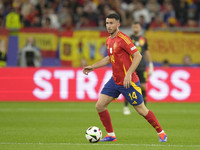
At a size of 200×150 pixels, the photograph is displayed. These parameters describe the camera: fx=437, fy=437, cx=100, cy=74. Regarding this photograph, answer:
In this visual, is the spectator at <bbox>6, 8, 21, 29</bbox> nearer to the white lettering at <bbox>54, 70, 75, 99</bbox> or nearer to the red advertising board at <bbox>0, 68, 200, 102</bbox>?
the red advertising board at <bbox>0, 68, 200, 102</bbox>

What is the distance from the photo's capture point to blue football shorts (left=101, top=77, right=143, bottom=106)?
7.03 m

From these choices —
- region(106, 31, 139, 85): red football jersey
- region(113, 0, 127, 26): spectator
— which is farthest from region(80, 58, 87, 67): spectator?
region(106, 31, 139, 85): red football jersey

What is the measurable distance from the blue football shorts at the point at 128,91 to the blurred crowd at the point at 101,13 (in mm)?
10956

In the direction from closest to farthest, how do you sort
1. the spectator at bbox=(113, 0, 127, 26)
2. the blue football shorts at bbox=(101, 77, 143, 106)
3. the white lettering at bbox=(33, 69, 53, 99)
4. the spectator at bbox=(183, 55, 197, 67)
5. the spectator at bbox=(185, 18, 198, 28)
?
1. the blue football shorts at bbox=(101, 77, 143, 106)
2. the white lettering at bbox=(33, 69, 53, 99)
3. the spectator at bbox=(183, 55, 197, 67)
4. the spectator at bbox=(185, 18, 198, 28)
5. the spectator at bbox=(113, 0, 127, 26)

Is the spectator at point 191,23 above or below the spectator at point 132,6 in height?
below

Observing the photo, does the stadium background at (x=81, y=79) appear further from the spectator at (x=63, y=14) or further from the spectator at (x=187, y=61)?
the spectator at (x=187, y=61)

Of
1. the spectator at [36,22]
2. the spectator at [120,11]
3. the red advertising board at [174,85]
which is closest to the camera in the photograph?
the red advertising board at [174,85]

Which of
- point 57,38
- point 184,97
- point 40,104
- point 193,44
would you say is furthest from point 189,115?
point 57,38

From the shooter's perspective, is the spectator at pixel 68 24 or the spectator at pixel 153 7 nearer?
the spectator at pixel 68 24

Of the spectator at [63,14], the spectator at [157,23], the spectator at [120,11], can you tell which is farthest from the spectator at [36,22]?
the spectator at [157,23]

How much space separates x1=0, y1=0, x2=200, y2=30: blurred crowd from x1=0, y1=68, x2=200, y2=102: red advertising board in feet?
10.6

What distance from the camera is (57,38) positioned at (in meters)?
17.8

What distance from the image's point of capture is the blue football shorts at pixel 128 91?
7031mm

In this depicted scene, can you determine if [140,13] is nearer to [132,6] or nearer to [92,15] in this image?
[132,6]
